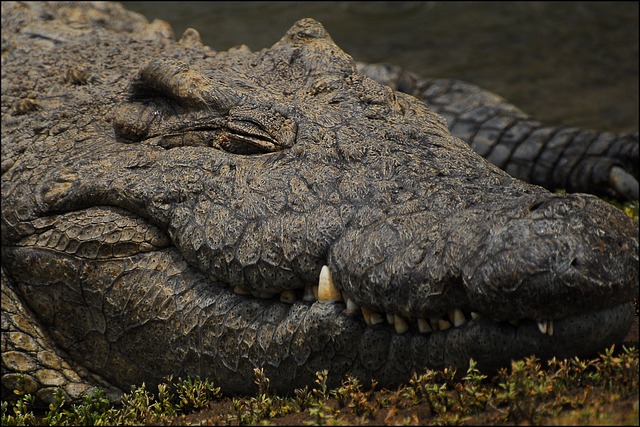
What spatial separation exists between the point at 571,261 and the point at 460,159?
86 centimetres

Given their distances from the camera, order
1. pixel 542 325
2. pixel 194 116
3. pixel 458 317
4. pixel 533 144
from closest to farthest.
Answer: pixel 542 325 < pixel 458 317 < pixel 194 116 < pixel 533 144

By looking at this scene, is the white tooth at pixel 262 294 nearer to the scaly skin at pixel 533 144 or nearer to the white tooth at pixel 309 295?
the white tooth at pixel 309 295

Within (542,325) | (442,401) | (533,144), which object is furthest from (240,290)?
(533,144)

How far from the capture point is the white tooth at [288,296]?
302cm

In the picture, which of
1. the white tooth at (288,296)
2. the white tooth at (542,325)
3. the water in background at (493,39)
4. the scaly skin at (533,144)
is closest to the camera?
the white tooth at (542,325)

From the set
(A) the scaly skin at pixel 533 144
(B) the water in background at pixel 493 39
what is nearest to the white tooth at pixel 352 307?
(A) the scaly skin at pixel 533 144

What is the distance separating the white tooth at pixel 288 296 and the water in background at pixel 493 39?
5.23 metres

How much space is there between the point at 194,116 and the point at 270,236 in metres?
0.87

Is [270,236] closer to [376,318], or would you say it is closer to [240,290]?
[240,290]

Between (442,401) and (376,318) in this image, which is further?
(376,318)

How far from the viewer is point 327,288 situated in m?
2.86

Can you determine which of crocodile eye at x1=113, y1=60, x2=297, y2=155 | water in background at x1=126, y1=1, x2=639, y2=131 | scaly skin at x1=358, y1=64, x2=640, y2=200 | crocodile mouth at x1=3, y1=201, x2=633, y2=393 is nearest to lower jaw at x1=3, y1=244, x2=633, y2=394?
crocodile mouth at x1=3, y1=201, x2=633, y2=393

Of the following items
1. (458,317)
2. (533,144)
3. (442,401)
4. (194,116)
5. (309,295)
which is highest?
(194,116)

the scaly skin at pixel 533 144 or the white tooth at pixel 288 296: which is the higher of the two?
the white tooth at pixel 288 296
